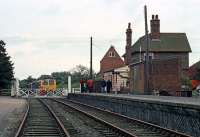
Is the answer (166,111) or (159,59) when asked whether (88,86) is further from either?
(166,111)

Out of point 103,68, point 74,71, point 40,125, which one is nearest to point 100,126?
point 40,125

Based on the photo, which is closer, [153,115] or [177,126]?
[177,126]

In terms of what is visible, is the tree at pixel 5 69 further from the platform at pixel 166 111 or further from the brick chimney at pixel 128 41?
the platform at pixel 166 111

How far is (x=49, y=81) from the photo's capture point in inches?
3253

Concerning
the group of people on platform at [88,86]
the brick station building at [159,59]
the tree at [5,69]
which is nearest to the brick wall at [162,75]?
the brick station building at [159,59]

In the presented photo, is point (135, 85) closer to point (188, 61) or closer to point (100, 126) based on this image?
point (188, 61)

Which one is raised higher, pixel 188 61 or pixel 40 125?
pixel 188 61

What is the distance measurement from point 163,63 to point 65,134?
182 feet

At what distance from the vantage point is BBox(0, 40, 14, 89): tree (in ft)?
260

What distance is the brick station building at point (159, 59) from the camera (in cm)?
7000

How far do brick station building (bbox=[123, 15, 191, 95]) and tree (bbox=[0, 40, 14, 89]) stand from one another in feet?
56.2

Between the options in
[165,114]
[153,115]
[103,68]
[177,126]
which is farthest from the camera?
[103,68]

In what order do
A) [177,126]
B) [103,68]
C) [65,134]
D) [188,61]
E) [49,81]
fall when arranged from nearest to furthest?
[65,134], [177,126], [49,81], [188,61], [103,68]

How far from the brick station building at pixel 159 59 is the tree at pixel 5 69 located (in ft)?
56.2
